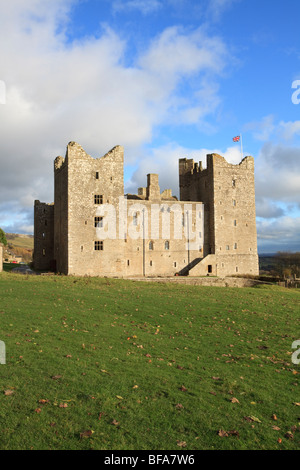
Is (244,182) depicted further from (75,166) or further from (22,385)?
(22,385)

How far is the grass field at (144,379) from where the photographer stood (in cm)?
730

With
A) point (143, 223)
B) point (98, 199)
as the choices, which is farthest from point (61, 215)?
point (143, 223)

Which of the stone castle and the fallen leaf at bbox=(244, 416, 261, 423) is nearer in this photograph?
the fallen leaf at bbox=(244, 416, 261, 423)

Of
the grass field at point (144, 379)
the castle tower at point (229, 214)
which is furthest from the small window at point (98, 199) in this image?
the grass field at point (144, 379)

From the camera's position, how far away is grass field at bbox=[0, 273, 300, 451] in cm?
730

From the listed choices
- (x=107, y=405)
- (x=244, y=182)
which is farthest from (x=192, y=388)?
(x=244, y=182)

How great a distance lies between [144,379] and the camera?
1005 cm

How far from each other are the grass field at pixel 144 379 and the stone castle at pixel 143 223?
80.2 ft

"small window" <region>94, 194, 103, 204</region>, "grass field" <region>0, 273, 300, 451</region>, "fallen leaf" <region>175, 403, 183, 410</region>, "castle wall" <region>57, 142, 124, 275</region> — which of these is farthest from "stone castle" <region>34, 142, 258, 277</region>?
"fallen leaf" <region>175, 403, 183, 410</region>

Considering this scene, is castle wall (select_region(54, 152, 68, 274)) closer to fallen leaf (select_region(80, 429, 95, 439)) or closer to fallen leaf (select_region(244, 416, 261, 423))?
fallen leaf (select_region(244, 416, 261, 423))

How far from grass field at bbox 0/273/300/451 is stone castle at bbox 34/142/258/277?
→ 80.2ft

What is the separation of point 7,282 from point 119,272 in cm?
1891

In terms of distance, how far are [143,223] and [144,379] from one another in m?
39.5

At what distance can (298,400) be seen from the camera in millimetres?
9656
